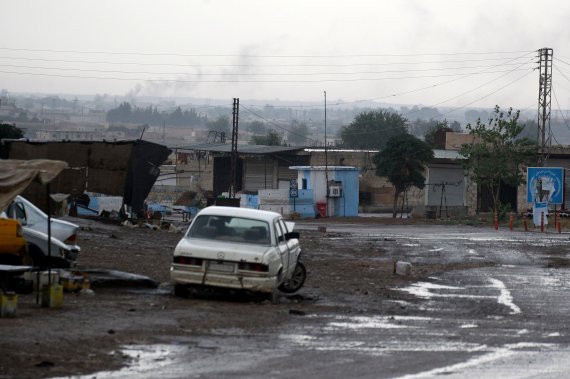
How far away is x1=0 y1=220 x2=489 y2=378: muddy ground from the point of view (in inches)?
441

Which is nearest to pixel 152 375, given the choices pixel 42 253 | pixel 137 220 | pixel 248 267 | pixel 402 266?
pixel 248 267

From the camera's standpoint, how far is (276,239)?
1781 cm

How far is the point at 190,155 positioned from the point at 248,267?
9024 cm

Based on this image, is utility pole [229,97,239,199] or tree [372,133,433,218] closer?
utility pole [229,97,239,199]

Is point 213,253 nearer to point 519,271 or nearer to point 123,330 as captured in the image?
point 123,330

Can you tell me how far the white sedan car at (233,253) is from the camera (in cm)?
1689

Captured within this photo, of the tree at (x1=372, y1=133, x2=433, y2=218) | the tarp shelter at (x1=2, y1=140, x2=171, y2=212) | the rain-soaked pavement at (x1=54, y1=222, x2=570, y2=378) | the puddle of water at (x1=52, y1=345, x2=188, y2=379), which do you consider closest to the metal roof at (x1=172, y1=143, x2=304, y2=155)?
the tree at (x1=372, y1=133, x2=433, y2=218)

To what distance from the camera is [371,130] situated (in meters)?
159

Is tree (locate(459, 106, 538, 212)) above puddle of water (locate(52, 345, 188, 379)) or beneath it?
above

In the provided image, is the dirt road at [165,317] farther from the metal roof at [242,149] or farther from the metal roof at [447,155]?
the metal roof at [242,149]

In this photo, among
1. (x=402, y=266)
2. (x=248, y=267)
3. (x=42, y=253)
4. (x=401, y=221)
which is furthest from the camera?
(x=401, y=221)

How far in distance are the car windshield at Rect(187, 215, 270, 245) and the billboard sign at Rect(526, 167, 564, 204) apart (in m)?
38.7

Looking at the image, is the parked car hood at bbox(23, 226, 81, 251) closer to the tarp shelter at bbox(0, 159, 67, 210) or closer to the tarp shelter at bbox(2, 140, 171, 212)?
the tarp shelter at bbox(0, 159, 67, 210)

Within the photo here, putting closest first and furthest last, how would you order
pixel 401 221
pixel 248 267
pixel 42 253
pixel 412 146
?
pixel 248 267
pixel 42 253
pixel 401 221
pixel 412 146
